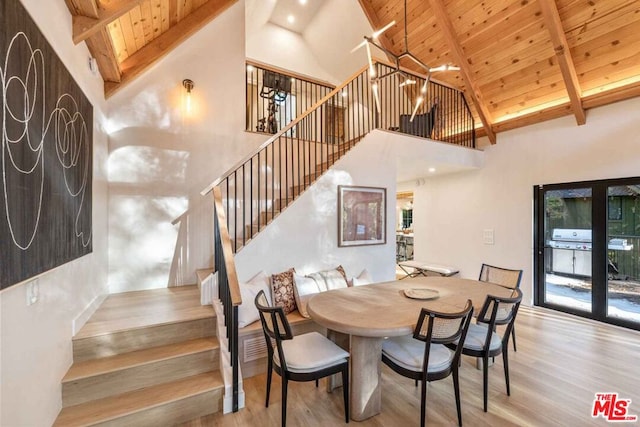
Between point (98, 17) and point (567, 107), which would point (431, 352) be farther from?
point (567, 107)

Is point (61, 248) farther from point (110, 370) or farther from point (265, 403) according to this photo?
point (265, 403)

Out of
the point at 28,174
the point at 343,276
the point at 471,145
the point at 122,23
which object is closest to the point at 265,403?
the point at 343,276

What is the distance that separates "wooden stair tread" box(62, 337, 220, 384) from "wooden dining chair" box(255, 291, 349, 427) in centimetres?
64

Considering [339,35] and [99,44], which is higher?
[339,35]

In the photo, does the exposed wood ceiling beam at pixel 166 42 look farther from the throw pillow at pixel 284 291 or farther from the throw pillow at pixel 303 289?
the throw pillow at pixel 303 289

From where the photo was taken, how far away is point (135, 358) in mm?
2248

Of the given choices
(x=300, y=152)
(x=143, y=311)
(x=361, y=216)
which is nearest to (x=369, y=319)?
(x=143, y=311)

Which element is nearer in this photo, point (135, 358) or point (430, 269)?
point (135, 358)

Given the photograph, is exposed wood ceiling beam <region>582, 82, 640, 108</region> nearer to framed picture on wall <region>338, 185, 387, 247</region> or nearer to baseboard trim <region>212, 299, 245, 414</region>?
framed picture on wall <region>338, 185, 387, 247</region>

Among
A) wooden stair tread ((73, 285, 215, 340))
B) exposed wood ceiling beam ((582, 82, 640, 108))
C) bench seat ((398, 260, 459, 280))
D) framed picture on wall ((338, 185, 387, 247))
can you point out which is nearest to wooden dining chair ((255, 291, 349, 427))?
wooden stair tread ((73, 285, 215, 340))

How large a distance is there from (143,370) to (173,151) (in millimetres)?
2682

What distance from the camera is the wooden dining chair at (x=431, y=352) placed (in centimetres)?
192

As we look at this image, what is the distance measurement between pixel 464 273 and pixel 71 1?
6666 millimetres

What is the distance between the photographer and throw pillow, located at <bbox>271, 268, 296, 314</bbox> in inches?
128
